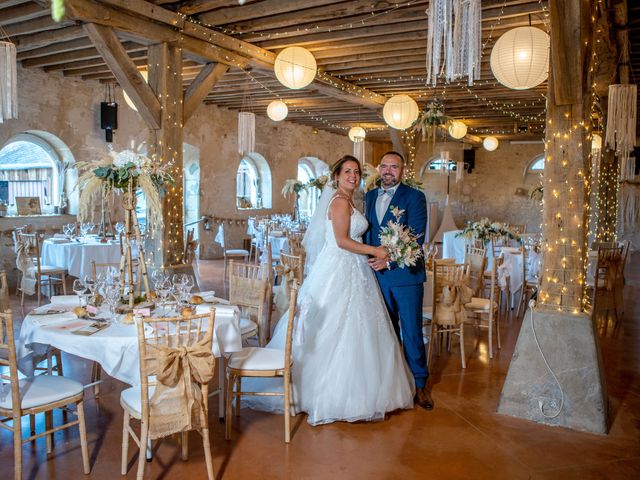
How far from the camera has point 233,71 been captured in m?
8.97

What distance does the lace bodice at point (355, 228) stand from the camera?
4148 mm

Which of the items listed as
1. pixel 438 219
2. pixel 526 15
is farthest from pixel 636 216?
pixel 526 15

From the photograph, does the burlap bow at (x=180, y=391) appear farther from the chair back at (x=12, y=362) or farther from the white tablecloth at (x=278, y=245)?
the white tablecloth at (x=278, y=245)

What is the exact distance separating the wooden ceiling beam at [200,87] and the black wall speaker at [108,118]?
3865 mm

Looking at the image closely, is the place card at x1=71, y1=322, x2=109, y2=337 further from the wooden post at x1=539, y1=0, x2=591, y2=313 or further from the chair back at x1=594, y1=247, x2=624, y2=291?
the chair back at x1=594, y1=247, x2=624, y2=291

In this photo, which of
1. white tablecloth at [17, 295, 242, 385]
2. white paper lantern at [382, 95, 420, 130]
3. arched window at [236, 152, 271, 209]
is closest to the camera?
white tablecloth at [17, 295, 242, 385]

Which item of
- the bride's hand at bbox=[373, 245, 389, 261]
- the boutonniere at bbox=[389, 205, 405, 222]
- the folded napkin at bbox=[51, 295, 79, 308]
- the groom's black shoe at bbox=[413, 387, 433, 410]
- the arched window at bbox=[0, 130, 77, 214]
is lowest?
the groom's black shoe at bbox=[413, 387, 433, 410]

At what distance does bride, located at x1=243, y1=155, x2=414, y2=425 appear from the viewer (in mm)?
3824

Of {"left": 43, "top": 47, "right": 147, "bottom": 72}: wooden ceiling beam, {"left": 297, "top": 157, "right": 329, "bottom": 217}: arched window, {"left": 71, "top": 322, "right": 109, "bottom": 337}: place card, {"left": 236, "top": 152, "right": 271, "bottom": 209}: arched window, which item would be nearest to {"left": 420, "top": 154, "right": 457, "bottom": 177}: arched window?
{"left": 297, "top": 157, "right": 329, "bottom": 217}: arched window

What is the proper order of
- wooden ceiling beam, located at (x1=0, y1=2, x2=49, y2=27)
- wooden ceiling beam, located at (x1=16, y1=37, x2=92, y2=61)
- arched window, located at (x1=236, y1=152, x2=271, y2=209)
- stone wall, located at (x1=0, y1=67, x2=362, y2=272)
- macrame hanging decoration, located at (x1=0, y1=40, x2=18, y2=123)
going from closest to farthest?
macrame hanging decoration, located at (x1=0, y1=40, x2=18, y2=123)
wooden ceiling beam, located at (x1=0, y1=2, x2=49, y2=27)
wooden ceiling beam, located at (x1=16, y1=37, x2=92, y2=61)
stone wall, located at (x1=0, y1=67, x2=362, y2=272)
arched window, located at (x1=236, y1=152, x2=271, y2=209)

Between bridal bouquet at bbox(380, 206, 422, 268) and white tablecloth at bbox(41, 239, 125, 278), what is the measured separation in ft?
15.9

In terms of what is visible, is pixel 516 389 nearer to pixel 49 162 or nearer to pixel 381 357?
pixel 381 357

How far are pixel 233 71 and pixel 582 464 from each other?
7604mm

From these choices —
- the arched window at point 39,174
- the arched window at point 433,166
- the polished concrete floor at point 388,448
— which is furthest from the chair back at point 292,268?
the arched window at point 433,166
